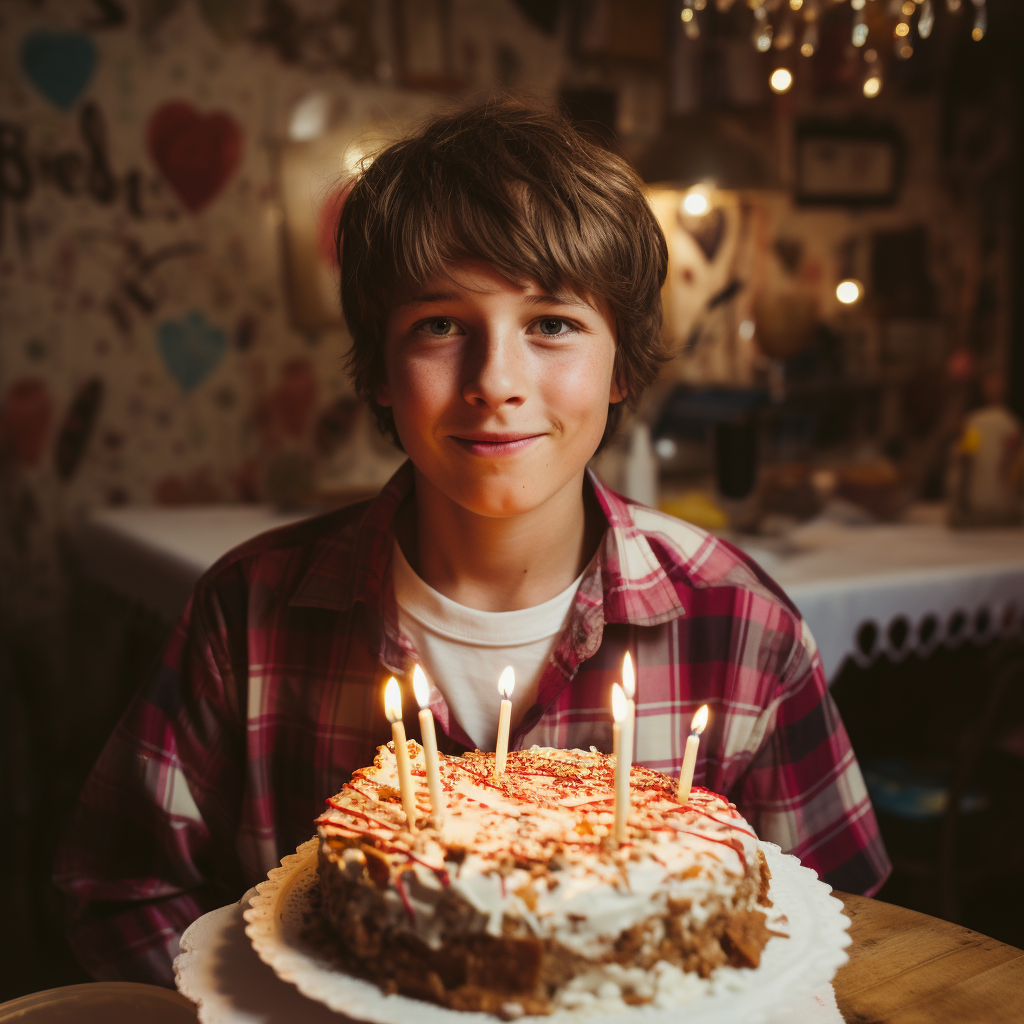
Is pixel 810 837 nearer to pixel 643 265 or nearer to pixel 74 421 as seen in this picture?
pixel 643 265

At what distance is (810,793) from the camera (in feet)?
3.66

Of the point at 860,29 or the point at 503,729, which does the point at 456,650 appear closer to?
the point at 503,729

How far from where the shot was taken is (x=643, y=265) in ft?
3.67

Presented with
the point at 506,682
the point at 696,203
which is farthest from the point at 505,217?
the point at 696,203

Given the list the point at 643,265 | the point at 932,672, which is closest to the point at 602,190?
the point at 643,265

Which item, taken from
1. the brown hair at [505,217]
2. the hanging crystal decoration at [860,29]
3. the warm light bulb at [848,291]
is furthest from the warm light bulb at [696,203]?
the brown hair at [505,217]

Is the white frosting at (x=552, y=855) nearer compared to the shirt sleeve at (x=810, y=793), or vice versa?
the white frosting at (x=552, y=855)

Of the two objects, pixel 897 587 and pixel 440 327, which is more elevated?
pixel 440 327

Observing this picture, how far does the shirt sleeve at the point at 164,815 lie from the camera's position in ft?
3.51

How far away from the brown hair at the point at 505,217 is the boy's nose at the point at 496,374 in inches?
2.9

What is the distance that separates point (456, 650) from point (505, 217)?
0.45 meters

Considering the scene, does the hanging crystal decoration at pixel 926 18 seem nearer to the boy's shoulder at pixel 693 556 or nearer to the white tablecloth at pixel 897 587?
the white tablecloth at pixel 897 587

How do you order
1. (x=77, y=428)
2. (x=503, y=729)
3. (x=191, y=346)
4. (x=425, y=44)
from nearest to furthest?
(x=503, y=729) → (x=77, y=428) → (x=191, y=346) → (x=425, y=44)

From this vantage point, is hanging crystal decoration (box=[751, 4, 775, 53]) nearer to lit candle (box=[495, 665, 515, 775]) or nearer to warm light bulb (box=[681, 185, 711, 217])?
warm light bulb (box=[681, 185, 711, 217])
